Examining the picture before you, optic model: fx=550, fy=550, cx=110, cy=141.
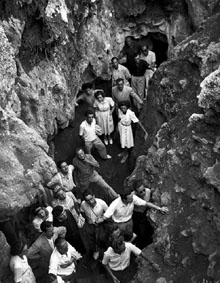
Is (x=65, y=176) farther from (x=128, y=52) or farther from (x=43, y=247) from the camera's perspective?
(x=128, y=52)

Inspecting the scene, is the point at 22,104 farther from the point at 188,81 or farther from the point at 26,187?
the point at 188,81

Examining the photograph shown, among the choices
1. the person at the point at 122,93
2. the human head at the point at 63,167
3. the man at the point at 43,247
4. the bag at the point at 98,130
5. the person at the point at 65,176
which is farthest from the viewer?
the person at the point at 122,93

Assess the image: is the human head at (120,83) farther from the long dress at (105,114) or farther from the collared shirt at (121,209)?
the collared shirt at (121,209)

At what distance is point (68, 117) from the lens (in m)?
12.9

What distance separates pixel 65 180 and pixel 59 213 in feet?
4.57

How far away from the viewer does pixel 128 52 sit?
15.9m

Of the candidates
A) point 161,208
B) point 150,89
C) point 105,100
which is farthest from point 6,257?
point 150,89

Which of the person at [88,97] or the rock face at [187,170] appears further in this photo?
the person at [88,97]

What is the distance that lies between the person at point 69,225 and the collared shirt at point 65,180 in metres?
0.58

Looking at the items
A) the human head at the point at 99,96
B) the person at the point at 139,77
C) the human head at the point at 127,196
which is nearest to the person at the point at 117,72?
the person at the point at 139,77

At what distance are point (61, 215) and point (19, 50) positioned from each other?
371cm

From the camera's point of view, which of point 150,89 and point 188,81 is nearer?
point 188,81

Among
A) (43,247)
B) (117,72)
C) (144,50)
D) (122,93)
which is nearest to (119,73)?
(117,72)

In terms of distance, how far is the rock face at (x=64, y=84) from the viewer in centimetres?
914
